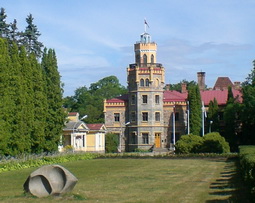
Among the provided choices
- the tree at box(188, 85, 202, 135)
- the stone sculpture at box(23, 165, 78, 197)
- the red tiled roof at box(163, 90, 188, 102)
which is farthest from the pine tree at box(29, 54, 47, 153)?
the red tiled roof at box(163, 90, 188, 102)

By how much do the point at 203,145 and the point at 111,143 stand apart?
19.4 metres

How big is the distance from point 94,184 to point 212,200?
7650mm

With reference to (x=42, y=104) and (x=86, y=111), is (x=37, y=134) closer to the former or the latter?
(x=42, y=104)

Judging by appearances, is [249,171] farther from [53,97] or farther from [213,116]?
[213,116]

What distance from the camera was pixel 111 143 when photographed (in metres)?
70.4

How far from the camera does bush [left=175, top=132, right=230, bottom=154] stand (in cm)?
5296

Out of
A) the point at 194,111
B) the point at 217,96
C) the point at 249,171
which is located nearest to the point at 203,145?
the point at 194,111

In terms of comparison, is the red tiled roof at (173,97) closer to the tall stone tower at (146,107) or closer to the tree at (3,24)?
the tall stone tower at (146,107)

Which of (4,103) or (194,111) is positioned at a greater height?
(194,111)

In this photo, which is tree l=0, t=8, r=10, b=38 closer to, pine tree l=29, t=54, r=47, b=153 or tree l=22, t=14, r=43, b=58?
tree l=22, t=14, r=43, b=58

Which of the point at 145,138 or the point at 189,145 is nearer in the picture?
the point at 189,145

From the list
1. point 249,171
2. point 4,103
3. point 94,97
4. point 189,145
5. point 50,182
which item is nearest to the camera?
point 249,171

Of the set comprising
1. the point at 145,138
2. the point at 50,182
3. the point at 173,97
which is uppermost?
the point at 173,97

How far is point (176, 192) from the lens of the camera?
19.0m
